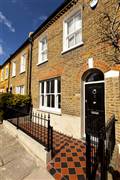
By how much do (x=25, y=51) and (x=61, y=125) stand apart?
8092mm

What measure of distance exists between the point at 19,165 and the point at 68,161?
5.04 ft

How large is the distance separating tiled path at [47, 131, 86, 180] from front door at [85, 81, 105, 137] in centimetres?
82

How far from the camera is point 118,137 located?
4.32m

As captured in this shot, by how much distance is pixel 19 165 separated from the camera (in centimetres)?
441

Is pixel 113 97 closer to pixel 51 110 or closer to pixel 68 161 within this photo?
pixel 68 161

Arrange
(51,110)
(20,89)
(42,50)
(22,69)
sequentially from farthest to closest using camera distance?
(20,89), (22,69), (42,50), (51,110)

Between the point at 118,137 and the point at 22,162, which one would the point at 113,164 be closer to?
the point at 118,137

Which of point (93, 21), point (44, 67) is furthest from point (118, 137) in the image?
point (44, 67)

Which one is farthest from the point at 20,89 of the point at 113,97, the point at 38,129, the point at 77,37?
the point at 113,97

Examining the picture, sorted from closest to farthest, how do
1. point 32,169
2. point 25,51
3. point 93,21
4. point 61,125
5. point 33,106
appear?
point 32,169 < point 93,21 < point 61,125 < point 33,106 < point 25,51

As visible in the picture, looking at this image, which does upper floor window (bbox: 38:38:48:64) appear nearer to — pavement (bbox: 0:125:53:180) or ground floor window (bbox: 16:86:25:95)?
ground floor window (bbox: 16:86:25:95)

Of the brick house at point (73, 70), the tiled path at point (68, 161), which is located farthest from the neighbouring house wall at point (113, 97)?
the tiled path at point (68, 161)

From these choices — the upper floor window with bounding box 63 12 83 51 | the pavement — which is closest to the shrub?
the pavement

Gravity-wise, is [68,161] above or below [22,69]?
below
